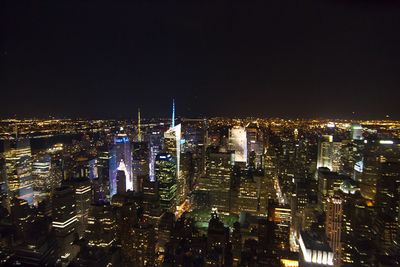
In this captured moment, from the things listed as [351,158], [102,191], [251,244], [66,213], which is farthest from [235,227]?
[351,158]

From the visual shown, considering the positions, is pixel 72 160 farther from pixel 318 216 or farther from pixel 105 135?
pixel 318 216

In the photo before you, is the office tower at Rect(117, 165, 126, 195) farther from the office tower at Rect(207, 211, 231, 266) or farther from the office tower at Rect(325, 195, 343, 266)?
the office tower at Rect(325, 195, 343, 266)

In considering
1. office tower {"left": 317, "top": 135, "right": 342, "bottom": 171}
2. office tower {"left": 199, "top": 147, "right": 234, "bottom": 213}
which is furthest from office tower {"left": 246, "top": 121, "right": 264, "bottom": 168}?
office tower {"left": 199, "top": 147, "right": 234, "bottom": 213}

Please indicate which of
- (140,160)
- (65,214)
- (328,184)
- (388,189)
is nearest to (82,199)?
(65,214)

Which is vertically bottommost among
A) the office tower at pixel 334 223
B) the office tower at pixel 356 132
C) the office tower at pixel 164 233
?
the office tower at pixel 164 233

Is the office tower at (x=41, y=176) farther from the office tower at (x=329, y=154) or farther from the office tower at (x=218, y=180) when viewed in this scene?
the office tower at (x=329, y=154)

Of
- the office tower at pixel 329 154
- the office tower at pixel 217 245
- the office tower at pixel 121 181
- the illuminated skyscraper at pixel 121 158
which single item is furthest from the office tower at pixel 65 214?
the office tower at pixel 329 154
